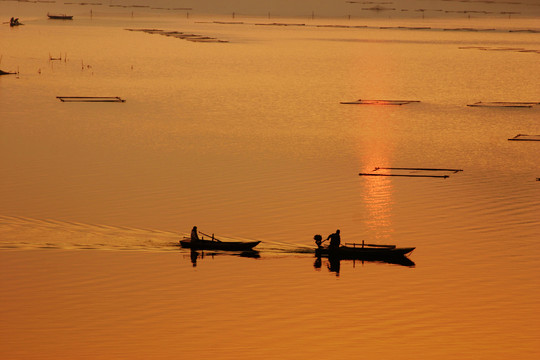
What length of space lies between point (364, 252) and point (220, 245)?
516cm

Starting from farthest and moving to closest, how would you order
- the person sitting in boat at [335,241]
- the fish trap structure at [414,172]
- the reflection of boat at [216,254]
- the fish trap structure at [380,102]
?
the fish trap structure at [380,102] < the fish trap structure at [414,172] < the reflection of boat at [216,254] < the person sitting in boat at [335,241]

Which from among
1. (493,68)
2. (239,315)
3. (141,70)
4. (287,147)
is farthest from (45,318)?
(493,68)

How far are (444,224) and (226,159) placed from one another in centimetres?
1822

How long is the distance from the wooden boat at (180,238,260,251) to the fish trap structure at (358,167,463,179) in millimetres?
17122

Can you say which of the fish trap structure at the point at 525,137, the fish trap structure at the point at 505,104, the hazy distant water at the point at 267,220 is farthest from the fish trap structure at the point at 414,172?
the fish trap structure at the point at 505,104

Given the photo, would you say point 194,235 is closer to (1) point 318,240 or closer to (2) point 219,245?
(2) point 219,245

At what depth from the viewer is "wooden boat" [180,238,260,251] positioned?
35250 mm

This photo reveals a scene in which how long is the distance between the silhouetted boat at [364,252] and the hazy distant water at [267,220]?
63cm

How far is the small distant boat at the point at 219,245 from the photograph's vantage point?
35250 millimetres

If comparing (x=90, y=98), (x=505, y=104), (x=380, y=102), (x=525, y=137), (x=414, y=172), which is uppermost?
(x=505, y=104)

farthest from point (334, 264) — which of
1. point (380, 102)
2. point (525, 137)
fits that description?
point (380, 102)

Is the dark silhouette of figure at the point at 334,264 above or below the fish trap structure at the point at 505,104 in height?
below

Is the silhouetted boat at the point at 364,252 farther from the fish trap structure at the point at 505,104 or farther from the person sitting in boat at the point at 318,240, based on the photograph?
the fish trap structure at the point at 505,104

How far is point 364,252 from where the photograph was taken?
35.1m
